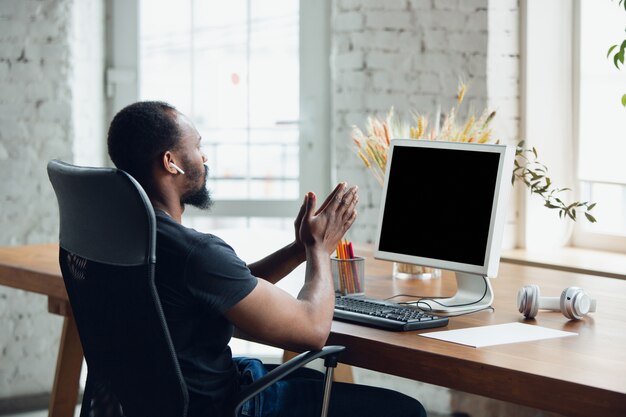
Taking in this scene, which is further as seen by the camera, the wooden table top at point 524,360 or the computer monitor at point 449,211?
the computer monitor at point 449,211

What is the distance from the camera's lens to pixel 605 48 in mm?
3541

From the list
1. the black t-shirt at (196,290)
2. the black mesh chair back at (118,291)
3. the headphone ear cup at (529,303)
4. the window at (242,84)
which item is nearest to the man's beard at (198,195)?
the black t-shirt at (196,290)

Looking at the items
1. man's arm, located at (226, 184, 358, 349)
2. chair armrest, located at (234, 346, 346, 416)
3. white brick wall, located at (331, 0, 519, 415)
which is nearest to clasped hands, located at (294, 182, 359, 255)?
man's arm, located at (226, 184, 358, 349)

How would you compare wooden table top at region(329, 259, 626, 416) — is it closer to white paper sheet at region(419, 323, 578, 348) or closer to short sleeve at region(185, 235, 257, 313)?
white paper sheet at region(419, 323, 578, 348)

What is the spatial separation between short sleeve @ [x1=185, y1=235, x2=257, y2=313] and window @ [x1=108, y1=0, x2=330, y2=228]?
2230 millimetres

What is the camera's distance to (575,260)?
10.9ft

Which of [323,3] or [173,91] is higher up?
[323,3]

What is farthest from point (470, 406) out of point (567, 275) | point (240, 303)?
point (240, 303)

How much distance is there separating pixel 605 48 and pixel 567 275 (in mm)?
1269

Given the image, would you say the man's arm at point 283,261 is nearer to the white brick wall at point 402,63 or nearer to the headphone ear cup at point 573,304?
the headphone ear cup at point 573,304

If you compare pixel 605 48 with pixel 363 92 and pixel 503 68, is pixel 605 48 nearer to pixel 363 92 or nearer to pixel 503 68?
pixel 503 68

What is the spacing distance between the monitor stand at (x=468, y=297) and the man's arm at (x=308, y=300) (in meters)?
0.34

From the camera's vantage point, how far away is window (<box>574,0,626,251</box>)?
3.51 metres

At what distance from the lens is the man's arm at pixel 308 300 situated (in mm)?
1725
